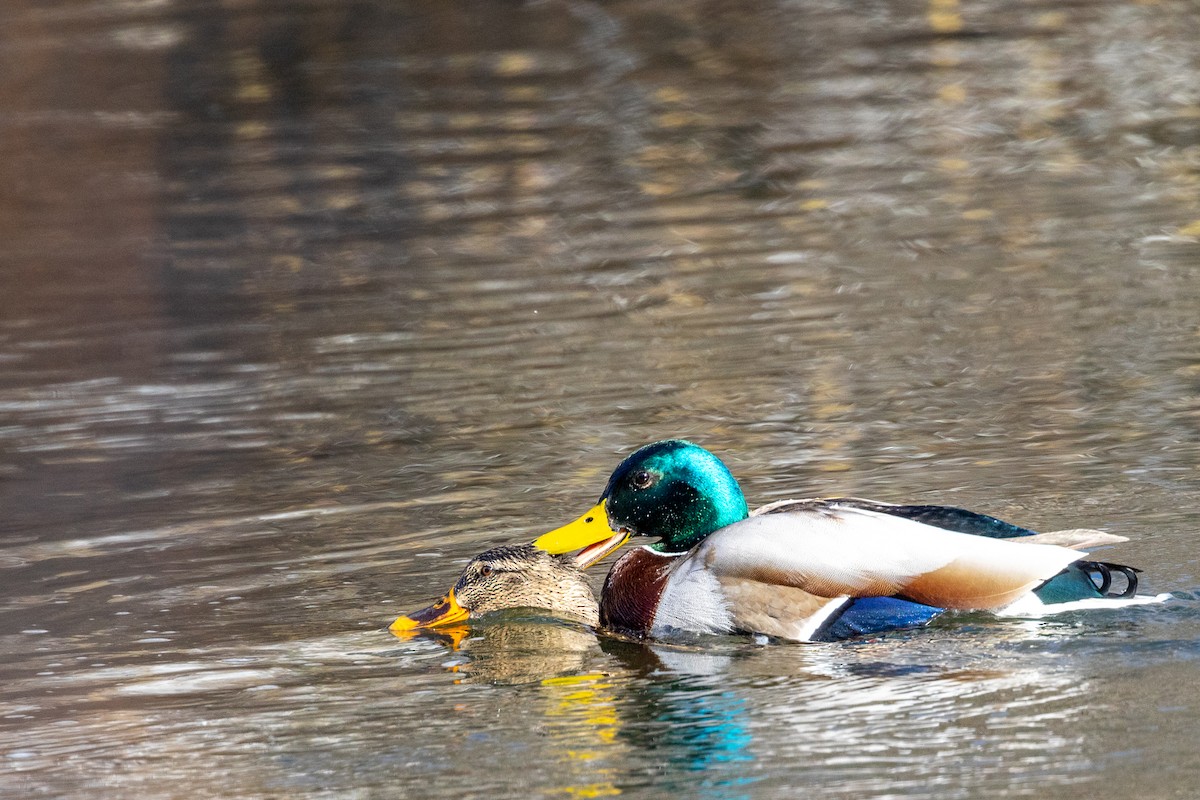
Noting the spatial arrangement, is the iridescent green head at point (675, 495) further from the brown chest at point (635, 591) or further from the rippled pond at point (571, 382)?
the rippled pond at point (571, 382)

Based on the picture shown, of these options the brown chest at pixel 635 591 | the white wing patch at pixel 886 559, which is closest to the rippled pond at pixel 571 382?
the white wing patch at pixel 886 559

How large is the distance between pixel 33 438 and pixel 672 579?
494cm

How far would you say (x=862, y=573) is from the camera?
6.12m

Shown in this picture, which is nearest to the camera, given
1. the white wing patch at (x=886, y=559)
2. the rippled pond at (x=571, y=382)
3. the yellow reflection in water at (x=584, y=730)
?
the yellow reflection in water at (x=584, y=730)

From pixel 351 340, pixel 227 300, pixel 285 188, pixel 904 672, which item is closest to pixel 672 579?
pixel 904 672

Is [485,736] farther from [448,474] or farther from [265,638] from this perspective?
[448,474]

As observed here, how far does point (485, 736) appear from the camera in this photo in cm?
553

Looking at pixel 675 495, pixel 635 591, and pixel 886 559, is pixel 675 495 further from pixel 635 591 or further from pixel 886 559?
pixel 886 559

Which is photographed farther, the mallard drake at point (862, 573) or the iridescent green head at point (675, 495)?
the iridescent green head at point (675, 495)

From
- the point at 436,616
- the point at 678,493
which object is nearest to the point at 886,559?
the point at 678,493

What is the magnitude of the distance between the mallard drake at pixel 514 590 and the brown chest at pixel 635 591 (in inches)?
6.0

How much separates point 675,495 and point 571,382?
3.63 metres

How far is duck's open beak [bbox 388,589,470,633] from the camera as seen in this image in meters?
6.75

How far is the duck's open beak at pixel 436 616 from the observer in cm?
675
